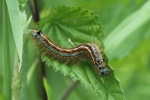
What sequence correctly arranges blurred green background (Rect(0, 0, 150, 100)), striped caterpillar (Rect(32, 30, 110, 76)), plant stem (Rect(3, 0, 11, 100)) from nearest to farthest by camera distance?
1. plant stem (Rect(3, 0, 11, 100))
2. striped caterpillar (Rect(32, 30, 110, 76))
3. blurred green background (Rect(0, 0, 150, 100))

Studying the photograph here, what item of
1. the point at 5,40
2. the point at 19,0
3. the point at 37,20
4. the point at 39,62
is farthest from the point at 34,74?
the point at 19,0

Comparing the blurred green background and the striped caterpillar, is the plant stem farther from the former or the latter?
the striped caterpillar

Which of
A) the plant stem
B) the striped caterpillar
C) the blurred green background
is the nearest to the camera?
the plant stem

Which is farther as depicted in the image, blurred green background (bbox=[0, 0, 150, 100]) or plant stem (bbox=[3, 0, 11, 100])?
blurred green background (bbox=[0, 0, 150, 100])

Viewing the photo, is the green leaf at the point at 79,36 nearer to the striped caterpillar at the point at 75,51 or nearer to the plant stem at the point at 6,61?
the striped caterpillar at the point at 75,51

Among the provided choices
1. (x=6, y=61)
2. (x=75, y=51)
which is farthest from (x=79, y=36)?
(x=6, y=61)

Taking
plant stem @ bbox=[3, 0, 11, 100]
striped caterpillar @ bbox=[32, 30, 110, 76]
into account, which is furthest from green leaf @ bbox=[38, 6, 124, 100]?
plant stem @ bbox=[3, 0, 11, 100]

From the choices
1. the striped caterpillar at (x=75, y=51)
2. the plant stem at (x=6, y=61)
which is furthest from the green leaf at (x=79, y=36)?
the plant stem at (x=6, y=61)
